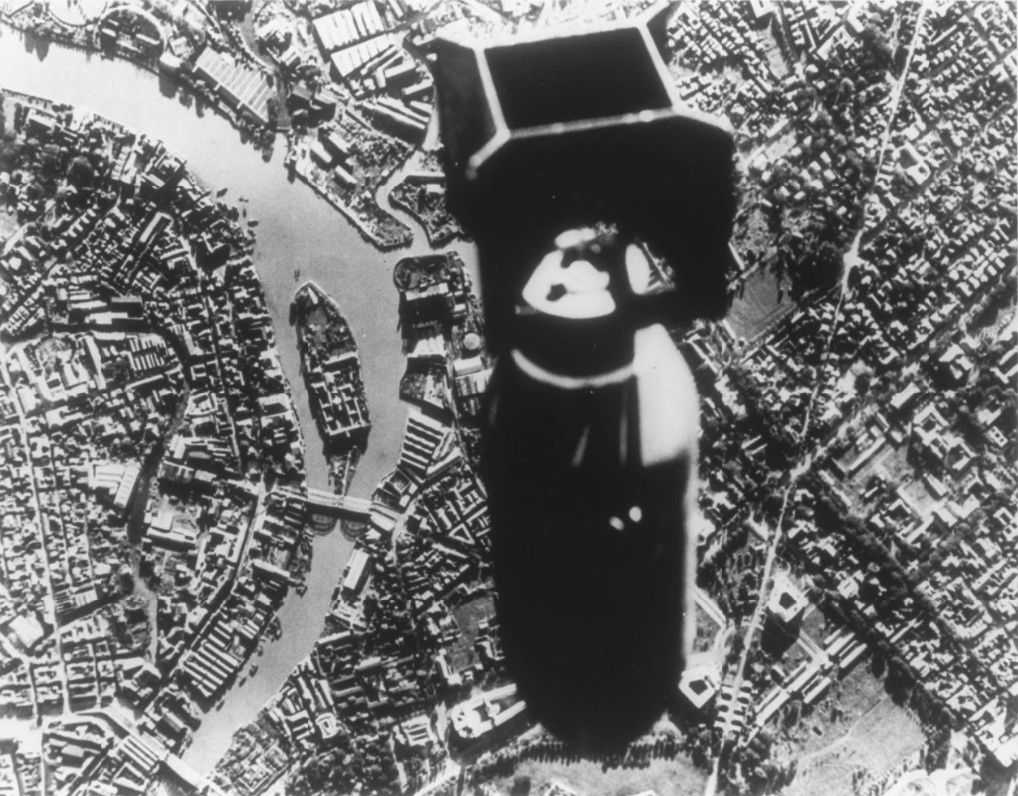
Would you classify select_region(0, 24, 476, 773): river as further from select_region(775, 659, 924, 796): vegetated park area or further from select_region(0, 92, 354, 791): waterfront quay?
select_region(775, 659, 924, 796): vegetated park area

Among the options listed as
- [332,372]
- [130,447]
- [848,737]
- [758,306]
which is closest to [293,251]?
[332,372]

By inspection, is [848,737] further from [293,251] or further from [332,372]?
[293,251]

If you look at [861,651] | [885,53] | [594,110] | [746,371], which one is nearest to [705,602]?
[861,651]

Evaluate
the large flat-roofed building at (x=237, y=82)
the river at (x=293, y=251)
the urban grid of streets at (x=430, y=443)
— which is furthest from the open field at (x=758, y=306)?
the large flat-roofed building at (x=237, y=82)

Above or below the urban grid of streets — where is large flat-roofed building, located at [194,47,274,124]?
above

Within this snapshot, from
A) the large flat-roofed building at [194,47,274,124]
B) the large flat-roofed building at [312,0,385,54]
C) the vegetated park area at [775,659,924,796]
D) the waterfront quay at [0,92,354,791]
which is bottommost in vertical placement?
the vegetated park area at [775,659,924,796]

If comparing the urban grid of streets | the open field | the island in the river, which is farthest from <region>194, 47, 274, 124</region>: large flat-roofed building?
the open field
